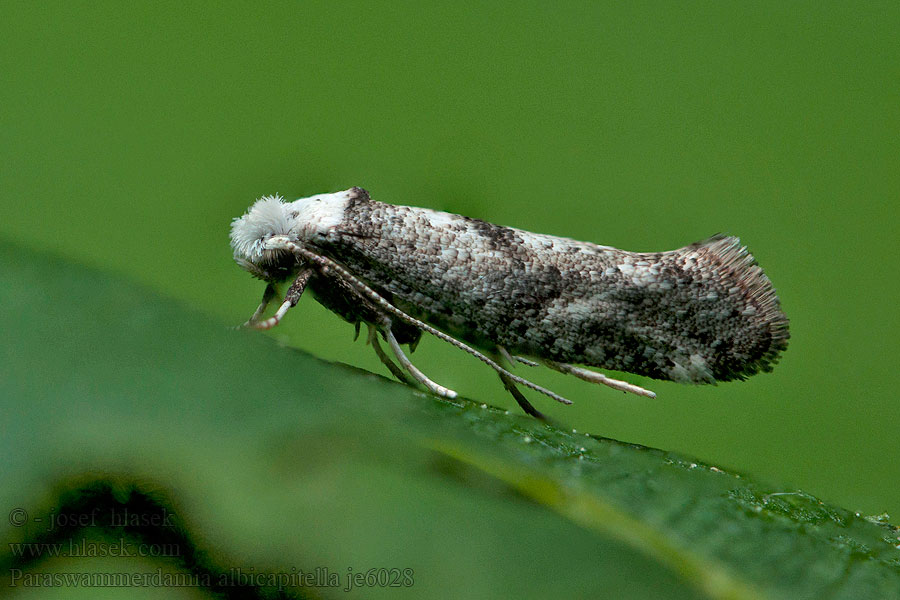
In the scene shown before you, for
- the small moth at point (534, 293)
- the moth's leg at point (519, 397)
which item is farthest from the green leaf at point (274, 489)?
the moth's leg at point (519, 397)

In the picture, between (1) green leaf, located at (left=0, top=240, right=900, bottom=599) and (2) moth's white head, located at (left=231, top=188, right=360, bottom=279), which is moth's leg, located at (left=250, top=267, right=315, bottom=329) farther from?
(1) green leaf, located at (left=0, top=240, right=900, bottom=599)

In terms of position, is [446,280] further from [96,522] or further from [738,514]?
[96,522]

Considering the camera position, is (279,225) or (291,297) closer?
(291,297)

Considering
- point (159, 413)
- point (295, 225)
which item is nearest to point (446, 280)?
point (295, 225)

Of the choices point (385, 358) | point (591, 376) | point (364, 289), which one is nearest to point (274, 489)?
point (364, 289)

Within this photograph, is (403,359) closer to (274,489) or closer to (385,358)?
(385,358)

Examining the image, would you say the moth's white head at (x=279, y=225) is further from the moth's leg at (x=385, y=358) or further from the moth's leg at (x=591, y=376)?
the moth's leg at (x=591, y=376)

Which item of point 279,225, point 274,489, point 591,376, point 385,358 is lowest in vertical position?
point 274,489
